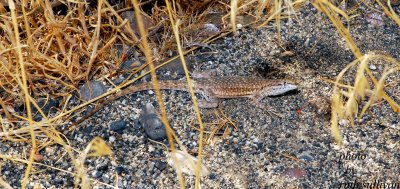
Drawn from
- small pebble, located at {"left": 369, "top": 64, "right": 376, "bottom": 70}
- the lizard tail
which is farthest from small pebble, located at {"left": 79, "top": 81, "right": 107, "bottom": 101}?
small pebble, located at {"left": 369, "top": 64, "right": 376, "bottom": 70}

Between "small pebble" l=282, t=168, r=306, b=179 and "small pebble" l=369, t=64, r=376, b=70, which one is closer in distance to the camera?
"small pebble" l=282, t=168, r=306, b=179

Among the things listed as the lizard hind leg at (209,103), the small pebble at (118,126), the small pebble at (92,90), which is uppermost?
the small pebble at (92,90)

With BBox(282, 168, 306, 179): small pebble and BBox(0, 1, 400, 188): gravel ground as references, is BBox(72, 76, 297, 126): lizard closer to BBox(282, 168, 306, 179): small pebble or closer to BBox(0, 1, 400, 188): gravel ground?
BBox(0, 1, 400, 188): gravel ground

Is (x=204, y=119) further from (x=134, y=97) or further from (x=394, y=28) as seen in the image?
(x=394, y=28)

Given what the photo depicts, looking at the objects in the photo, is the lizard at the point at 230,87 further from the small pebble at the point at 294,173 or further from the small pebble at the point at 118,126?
the small pebble at the point at 294,173

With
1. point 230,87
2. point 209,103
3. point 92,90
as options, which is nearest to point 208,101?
point 209,103

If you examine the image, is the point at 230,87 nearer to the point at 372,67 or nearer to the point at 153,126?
the point at 153,126

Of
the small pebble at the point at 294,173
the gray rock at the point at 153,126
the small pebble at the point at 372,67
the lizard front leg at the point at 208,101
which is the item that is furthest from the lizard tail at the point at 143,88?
the small pebble at the point at 372,67
